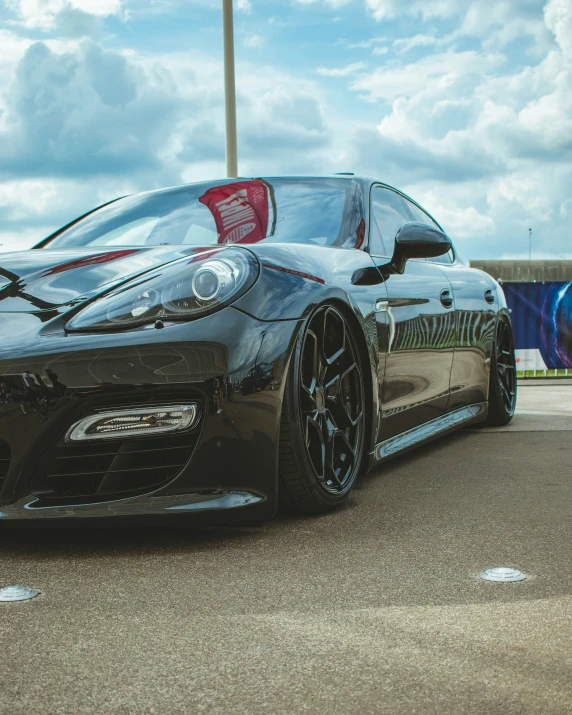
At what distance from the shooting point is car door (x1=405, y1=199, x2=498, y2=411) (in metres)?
4.83

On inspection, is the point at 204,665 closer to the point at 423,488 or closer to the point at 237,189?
the point at 423,488

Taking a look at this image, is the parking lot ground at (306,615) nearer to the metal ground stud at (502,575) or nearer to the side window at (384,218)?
the metal ground stud at (502,575)

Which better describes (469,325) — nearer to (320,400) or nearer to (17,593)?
(320,400)

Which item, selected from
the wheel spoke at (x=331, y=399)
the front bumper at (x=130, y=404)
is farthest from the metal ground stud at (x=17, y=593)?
the wheel spoke at (x=331, y=399)

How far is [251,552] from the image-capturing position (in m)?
2.77

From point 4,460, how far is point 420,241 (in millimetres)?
1890

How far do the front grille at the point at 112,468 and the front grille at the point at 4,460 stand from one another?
9 centimetres

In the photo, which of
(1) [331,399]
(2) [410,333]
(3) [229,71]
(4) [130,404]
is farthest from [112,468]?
(3) [229,71]

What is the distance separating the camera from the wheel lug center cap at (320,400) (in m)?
3.19

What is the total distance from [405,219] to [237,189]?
39.6 inches

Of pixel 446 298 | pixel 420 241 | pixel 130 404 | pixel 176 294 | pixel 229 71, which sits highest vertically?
pixel 229 71

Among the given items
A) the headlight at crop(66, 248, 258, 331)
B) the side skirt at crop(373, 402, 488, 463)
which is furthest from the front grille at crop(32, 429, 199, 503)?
the side skirt at crop(373, 402, 488, 463)

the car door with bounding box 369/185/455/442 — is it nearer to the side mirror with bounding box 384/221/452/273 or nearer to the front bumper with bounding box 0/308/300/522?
the side mirror with bounding box 384/221/452/273

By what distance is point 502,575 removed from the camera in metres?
2.48
